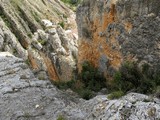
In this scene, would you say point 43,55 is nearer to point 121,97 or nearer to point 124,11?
point 124,11

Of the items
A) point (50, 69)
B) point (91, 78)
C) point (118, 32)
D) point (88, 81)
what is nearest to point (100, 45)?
point (91, 78)

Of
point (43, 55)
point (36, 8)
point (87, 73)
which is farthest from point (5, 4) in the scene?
point (87, 73)

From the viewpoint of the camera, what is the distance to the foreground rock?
16.3 m

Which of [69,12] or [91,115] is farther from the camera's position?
[69,12]

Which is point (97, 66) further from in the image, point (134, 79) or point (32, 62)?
point (32, 62)

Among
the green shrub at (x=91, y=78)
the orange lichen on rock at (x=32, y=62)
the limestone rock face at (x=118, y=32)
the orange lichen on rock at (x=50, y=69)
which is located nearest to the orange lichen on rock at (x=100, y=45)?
the limestone rock face at (x=118, y=32)

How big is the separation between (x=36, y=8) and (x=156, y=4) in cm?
6092

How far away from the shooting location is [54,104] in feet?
65.6

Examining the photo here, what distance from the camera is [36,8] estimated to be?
80.7m

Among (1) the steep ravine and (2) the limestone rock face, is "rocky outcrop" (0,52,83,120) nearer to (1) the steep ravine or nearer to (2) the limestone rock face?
(1) the steep ravine

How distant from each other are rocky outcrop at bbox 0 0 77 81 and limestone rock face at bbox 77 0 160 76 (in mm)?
4766

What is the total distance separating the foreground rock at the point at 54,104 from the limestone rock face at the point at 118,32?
5.02m

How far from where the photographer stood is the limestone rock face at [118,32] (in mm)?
22547

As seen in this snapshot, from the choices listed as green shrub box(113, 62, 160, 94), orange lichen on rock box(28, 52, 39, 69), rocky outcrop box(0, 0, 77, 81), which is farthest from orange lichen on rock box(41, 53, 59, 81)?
green shrub box(113, 62, 160, 94)
